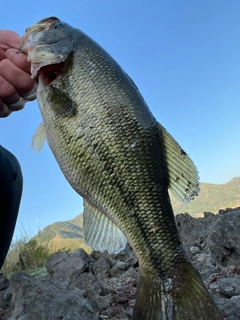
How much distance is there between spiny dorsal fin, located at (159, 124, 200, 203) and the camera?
243 centimetres

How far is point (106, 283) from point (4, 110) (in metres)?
2.93

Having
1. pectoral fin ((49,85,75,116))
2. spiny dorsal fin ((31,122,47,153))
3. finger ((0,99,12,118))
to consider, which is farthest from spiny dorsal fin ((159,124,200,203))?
finger ((0,99,12,118))

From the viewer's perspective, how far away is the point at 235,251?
14.9 ft

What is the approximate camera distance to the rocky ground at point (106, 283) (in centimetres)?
258

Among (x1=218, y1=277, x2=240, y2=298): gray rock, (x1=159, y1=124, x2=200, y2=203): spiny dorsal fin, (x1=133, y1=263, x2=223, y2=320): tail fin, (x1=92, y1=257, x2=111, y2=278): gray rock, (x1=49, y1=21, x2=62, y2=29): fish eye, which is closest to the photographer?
(x1=133, y1=263, x2=223, y2=320): tail fin

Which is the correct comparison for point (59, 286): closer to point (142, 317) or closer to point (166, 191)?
point (142, 317)

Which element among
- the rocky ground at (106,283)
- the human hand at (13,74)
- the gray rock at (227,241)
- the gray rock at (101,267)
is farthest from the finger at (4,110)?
the gray rock at (101,267)

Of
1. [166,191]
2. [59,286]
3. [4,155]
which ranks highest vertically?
[4,155]

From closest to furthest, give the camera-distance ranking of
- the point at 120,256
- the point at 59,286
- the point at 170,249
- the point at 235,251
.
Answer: the point at 170,249 → the point at 59,286 → the point at 235,251 → the point at 120,256

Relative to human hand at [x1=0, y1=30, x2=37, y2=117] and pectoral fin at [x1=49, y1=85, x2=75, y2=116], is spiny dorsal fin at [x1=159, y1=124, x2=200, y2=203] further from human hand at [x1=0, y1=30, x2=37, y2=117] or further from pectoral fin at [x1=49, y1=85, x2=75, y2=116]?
human hand at [x1=0, y1=30, x2=37, y2=117]

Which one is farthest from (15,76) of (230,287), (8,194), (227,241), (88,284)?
(227,241)

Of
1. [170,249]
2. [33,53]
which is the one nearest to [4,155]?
[33,53]

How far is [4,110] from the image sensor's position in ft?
10.1

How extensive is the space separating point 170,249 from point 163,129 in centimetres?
74
